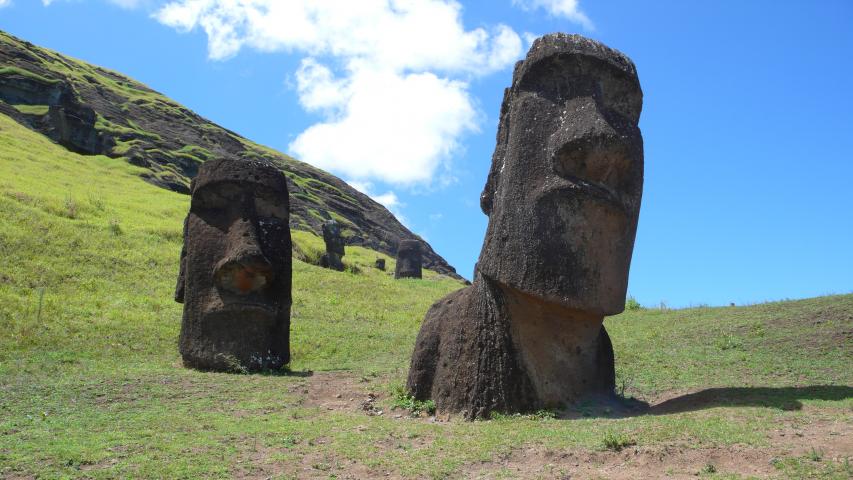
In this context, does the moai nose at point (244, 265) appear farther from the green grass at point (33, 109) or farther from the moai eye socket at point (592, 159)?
the green grass at point (33, 109)

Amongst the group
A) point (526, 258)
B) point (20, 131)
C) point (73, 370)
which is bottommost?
point (73, 370)

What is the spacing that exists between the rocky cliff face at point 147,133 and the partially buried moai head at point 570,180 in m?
49.6

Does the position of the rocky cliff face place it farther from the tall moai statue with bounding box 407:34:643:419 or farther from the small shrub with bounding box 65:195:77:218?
the tall moai statue with bounding box 407:34:643:419

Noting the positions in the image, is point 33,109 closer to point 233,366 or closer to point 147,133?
point 147,133

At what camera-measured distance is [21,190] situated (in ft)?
107

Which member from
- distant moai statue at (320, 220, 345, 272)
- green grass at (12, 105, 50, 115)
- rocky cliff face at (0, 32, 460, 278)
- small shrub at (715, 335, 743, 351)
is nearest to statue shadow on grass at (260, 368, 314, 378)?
small shrub at (715, 335, 743, 351)

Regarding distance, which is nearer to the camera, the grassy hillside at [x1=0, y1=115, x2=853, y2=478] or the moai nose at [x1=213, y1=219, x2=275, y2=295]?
the grassy hillside at [x1=0, y1=115, x2=853, y2=478]

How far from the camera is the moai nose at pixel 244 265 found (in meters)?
13.8

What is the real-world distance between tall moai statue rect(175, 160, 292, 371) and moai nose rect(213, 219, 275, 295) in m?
0.02

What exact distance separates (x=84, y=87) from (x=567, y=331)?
84.0m

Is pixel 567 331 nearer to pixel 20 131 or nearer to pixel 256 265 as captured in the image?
pixel 256 265

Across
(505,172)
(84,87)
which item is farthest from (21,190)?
(84,87)

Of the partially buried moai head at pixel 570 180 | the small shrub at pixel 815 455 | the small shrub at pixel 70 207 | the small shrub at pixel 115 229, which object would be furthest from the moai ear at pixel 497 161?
the small shrub at pixel 70 207

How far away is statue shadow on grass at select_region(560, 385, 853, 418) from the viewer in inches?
351
